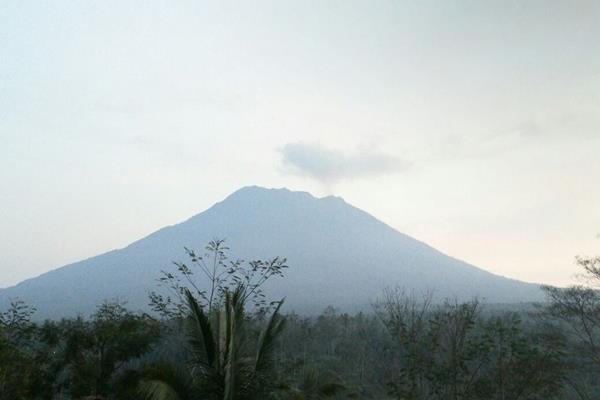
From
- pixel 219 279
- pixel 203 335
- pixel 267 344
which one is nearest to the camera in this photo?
pixel 203 335

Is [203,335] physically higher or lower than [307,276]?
lower

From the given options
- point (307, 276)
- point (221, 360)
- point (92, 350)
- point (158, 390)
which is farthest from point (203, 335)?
point (307, 276)

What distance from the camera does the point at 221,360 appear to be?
20.0 ft

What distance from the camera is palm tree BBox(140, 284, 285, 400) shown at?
5898 millimetres

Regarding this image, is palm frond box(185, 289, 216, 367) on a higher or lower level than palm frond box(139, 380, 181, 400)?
higher

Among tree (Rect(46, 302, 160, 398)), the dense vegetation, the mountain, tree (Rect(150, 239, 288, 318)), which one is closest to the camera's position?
the dense vegetation

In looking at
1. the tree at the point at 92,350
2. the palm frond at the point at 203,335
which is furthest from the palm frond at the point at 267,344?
the tree at the point at 92,350

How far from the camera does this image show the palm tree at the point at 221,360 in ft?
19.4

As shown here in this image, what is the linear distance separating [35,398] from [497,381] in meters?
Result: 12.4

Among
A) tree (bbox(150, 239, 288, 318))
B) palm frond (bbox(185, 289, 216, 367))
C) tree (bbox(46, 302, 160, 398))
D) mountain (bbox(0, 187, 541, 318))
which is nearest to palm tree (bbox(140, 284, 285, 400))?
palm frond (bbox(185, 289, 216, 367))

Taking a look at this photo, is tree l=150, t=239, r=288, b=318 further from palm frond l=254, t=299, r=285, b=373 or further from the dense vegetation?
palm frond l=254, t=299, r=285, b=373

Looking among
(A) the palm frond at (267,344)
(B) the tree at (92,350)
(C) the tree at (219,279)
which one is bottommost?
(B) the tree at (92,350)

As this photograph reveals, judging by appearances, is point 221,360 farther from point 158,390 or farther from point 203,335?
point 158,390

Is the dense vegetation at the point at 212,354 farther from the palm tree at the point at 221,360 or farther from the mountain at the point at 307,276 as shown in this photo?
the mountain at the point at 307,276
